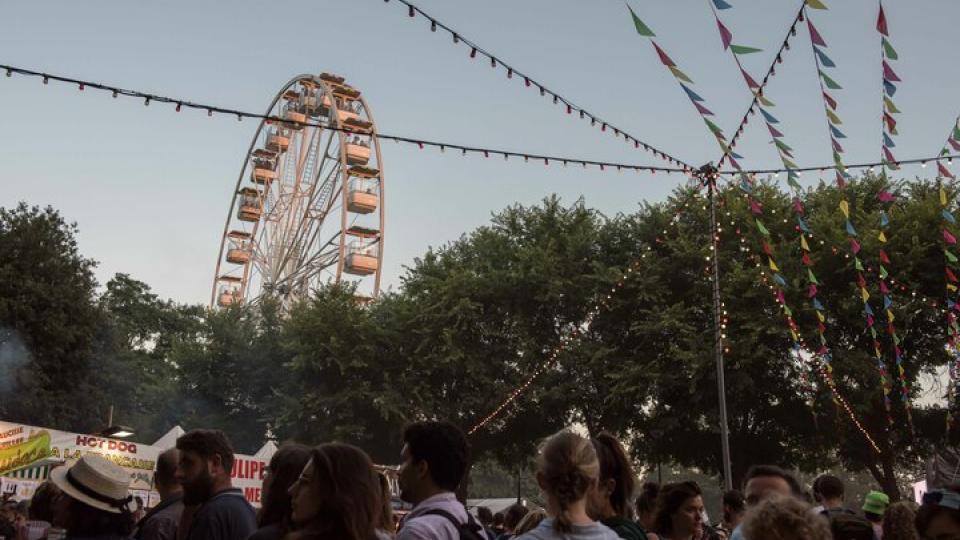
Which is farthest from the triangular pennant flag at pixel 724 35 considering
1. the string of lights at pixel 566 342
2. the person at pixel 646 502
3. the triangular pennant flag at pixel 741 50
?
the string of lights at pixel 566 342

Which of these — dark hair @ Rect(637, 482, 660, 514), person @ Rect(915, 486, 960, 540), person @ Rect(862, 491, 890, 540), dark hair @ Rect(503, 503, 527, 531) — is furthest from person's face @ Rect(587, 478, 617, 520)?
dark hair @ Rect(503, 503, 527, 531)

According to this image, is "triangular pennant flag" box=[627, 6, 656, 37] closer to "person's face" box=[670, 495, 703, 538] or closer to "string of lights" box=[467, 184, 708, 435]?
"person's face" box=[670, 495, 703, 538]

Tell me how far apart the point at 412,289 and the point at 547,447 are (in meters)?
27.2

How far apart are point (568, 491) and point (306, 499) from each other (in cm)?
80

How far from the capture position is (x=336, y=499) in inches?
106

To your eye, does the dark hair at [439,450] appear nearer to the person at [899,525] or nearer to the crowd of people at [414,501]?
the crowd of people at [414,501]

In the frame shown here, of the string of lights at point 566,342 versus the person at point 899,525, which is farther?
the string of lights at point 566,342

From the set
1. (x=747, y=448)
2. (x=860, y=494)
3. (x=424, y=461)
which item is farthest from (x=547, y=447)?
(x=860, y=494)

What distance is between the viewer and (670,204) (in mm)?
28000

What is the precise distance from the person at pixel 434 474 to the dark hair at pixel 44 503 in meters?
3.18

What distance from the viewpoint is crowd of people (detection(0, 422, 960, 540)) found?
9.03ft

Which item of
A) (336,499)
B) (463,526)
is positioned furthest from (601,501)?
(336,499)

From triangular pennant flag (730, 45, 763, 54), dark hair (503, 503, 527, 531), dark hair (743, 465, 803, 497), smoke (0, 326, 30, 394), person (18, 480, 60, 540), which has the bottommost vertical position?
dark hair (503, 503, 527, 531)

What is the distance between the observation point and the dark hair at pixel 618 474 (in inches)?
147
